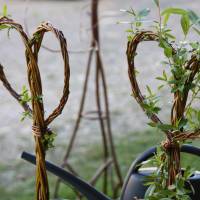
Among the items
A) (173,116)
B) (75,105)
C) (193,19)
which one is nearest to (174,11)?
(193,19)

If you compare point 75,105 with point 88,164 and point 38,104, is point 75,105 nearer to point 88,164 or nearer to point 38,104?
point 88,164

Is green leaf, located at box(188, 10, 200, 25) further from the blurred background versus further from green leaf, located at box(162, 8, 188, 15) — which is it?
the blurred background

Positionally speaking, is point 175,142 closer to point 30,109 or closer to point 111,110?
point 30,109

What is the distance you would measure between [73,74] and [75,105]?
3.19 ft

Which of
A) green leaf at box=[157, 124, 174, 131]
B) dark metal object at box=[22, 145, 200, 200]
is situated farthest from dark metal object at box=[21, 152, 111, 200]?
green leaf at box=[157, 124, 174, 131]

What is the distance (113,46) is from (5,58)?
51.2 inches

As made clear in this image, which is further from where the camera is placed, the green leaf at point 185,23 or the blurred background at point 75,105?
the blurred background at point 75,105

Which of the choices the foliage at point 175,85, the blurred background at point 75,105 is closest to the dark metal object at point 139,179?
the foliage at point 175,85

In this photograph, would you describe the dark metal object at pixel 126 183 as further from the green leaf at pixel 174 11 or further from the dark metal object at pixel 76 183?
the green leaf at pixel 174 11

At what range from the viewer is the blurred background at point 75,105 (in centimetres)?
377

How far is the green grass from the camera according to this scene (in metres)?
3.42

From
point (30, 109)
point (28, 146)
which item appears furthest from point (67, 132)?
point (30, 109)

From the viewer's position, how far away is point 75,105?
5.25 meters

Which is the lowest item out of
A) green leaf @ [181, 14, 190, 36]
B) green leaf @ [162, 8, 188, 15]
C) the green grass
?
the green grass
